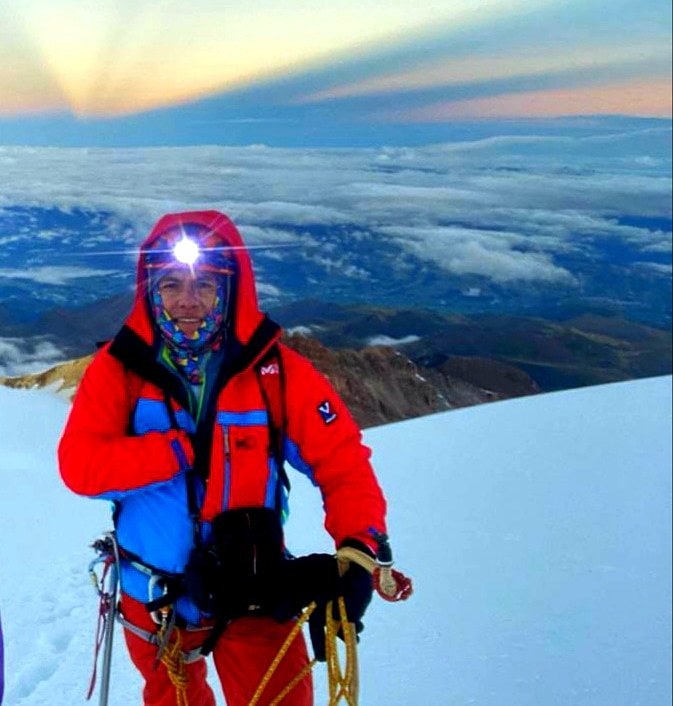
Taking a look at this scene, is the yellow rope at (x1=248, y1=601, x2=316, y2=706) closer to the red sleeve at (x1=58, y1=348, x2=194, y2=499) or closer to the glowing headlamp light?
the red sleeve at (x1=58, y1=348, x2=194, y2=499)

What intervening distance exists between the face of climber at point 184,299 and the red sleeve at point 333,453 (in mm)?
123

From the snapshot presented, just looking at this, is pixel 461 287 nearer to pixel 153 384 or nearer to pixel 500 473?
pixel 500 473

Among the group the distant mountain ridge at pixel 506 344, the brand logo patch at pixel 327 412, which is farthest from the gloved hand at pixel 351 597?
the distant mountain ridge at pixel 506 344

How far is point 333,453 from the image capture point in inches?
40.5

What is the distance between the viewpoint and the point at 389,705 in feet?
5.32

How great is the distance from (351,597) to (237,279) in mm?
423

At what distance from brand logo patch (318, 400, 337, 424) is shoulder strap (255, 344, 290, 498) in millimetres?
→ 49

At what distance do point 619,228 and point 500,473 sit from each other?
38.3 inches

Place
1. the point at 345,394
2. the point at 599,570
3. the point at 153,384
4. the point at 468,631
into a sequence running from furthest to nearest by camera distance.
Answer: the point at 345,394
the point at 599,570
the point at 468,631
the point at 153,384

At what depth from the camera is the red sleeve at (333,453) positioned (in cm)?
102

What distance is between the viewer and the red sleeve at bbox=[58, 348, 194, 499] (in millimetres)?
952

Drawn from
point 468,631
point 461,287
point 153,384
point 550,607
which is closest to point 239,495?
point 153,384

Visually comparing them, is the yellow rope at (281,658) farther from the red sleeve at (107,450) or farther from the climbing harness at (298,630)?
the red sleeve at (107,450)

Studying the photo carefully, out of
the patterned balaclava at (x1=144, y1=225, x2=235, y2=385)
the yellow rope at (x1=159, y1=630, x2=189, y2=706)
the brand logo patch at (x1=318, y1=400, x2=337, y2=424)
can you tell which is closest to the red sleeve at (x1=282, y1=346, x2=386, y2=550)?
the brand logo patch at (x1=318, y1=400, x2=337, y2=424)
